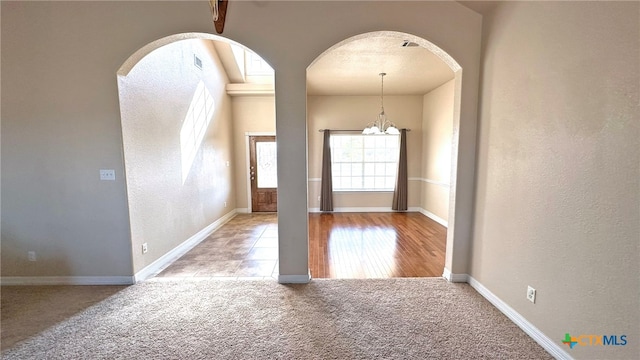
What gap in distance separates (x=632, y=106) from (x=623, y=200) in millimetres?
499

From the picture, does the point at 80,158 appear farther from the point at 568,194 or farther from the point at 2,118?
the point at 568,194

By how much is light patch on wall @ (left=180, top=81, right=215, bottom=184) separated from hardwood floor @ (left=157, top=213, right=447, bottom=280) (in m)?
1.34

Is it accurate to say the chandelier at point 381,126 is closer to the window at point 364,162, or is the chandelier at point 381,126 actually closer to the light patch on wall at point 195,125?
the window at point 364,162

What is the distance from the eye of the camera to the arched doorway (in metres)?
2.70

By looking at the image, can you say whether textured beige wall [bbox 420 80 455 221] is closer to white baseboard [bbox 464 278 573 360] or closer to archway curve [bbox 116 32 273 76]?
white baseboard [bbox 464 278 573 360]

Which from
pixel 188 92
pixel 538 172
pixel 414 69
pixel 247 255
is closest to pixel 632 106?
pixel 538 172

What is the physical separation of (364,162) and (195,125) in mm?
3921

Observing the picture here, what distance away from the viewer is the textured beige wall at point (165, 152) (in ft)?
8.82

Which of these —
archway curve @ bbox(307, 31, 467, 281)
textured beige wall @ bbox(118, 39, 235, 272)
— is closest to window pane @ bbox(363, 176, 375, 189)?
textured beige wall @ bbox(118, 39, 235, 272)

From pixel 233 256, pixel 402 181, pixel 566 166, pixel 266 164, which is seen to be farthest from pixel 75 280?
pixel 402 181

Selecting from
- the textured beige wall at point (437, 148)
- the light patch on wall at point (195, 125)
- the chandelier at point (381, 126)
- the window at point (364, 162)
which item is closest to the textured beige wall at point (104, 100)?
the light patch on wall at point (195, 125)

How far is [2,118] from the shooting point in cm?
249

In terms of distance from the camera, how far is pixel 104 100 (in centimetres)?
248

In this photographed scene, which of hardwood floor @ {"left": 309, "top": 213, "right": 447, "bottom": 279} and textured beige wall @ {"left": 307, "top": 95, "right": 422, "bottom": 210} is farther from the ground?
textured beige wall @ {"left": 307, "top": 95, "right": 422, "bottom": 210}
